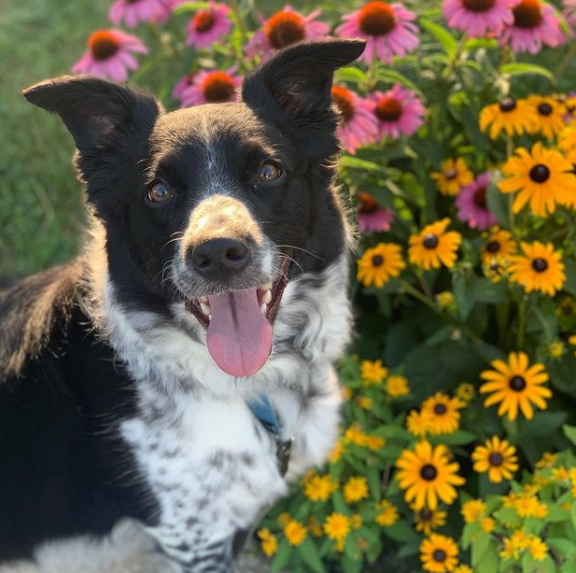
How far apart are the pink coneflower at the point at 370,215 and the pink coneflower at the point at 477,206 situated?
0.33m

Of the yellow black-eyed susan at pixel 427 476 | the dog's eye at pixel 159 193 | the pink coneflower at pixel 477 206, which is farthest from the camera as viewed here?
the pink coneflower at pixel 477 206

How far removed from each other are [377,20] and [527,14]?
61 cm

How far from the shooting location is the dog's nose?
7.15 ft

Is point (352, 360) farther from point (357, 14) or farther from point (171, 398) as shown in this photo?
point (357, 14)

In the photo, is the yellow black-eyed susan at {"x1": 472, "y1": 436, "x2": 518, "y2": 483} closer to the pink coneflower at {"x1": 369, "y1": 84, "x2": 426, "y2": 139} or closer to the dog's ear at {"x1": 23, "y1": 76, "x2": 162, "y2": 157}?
the pink coneflower at {"x1": 369, "y1": 84, "x2": 426, "y2": 139}

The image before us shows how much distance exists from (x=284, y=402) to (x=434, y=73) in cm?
168

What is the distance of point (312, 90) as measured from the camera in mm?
2582

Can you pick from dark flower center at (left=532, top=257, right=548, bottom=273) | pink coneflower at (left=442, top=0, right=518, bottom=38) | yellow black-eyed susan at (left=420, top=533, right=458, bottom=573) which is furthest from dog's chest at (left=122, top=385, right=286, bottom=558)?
pink coneflower at (left=442, top=0, right=518, bottom=38)

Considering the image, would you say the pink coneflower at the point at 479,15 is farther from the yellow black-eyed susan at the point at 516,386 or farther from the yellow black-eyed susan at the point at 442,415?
the yellow black-eyed susan at the point at 442,415

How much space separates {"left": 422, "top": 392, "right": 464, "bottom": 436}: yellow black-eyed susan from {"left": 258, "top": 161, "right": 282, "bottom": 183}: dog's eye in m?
1.20

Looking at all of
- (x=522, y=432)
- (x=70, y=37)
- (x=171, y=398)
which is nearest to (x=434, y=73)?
(x=522, y=432)

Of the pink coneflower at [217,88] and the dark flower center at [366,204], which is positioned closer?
the pink coneflower at [217,88]

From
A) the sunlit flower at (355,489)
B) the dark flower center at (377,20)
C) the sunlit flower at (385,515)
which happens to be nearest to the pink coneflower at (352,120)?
the dark flower center at (377,20)

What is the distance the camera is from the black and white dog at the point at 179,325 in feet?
7.87
